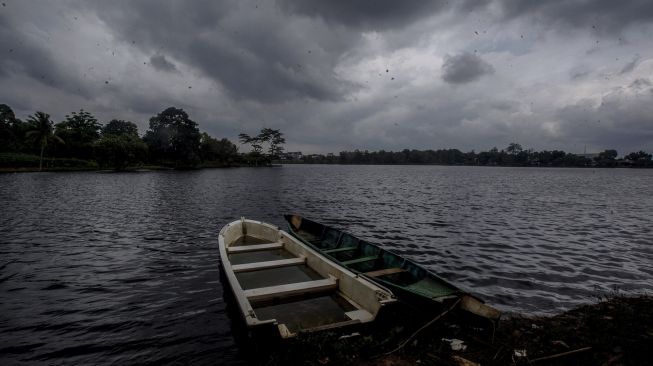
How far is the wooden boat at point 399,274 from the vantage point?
6.76m

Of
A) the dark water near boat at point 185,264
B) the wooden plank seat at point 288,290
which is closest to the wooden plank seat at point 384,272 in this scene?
the wooden plank seat at point 288,290

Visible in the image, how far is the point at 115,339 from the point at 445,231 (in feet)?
56.4

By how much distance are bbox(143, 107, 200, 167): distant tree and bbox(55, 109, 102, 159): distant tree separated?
14359 millimetres

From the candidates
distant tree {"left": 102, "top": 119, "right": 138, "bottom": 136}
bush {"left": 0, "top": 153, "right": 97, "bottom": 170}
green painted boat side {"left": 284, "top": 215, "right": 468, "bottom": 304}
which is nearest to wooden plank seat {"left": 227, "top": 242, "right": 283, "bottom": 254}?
green painted boat side {"left": 284, "top": 215, "right": 468, "bottom": 304}

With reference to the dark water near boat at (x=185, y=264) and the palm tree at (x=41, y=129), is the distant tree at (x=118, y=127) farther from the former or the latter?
the dark water near boat at (x=185, y=264)

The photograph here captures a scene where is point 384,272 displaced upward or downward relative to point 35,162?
downward

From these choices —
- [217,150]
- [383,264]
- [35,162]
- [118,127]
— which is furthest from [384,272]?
[118,127]

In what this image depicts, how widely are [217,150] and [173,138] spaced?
2255 cm

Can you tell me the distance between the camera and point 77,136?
294ft

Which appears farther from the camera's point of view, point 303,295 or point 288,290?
point 303,295

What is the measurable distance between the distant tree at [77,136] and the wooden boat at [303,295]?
95407 mm

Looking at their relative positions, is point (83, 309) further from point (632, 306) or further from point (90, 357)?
point (632, 306)

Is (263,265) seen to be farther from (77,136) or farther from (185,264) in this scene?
(77,136)

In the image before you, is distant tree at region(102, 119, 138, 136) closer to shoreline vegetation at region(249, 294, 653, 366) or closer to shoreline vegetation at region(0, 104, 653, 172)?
shoreline vegetation at region(0, 104, 653, 172)
